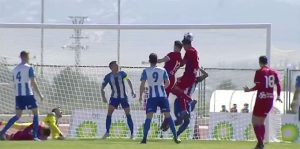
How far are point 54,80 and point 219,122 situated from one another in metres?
5.79

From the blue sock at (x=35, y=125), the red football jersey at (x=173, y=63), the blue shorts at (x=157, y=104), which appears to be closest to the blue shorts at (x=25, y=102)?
the blue sock at (x=35, y=125)

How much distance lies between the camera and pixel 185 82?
2844cm

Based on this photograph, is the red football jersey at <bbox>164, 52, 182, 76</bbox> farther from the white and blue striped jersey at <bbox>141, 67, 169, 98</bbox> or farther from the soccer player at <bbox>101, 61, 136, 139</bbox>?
the soccer player at <bbox>101, 61, 136, 139</bbox>

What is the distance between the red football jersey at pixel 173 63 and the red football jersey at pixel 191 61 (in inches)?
11.6

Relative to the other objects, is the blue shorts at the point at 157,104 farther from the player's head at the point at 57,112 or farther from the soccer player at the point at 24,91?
the player's head at the point at 57,112

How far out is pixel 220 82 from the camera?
4259 centimetres

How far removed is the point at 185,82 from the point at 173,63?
618mm

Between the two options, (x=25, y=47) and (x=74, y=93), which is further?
(x=25, y=47)

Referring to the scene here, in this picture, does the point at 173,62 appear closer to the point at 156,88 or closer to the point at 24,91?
the point at 156,88

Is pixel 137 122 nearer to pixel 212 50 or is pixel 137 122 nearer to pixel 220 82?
pixel 220 82

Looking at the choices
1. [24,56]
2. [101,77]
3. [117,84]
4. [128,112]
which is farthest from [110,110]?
[101,77]

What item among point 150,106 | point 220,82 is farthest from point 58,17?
point 150,106

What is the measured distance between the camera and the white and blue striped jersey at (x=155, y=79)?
26750 millimetres

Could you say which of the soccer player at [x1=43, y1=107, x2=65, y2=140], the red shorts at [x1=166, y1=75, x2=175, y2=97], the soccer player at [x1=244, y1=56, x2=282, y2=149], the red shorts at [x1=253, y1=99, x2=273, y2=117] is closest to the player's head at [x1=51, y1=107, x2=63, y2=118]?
the soccer player at [x1=43, y1=107, x2=65, y2=140]
